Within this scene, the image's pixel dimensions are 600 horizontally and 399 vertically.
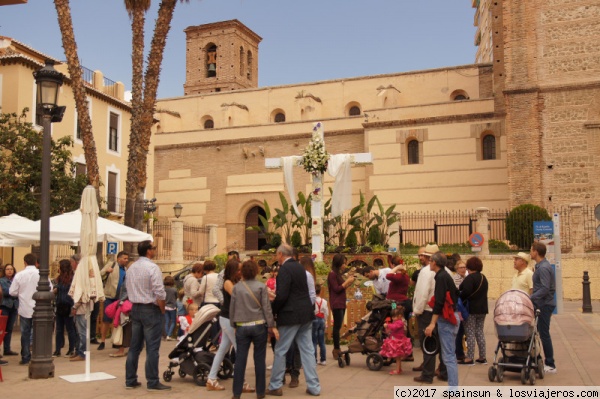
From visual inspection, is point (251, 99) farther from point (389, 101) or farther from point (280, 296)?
point (280, 296)

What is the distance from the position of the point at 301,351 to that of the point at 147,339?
6.25ft

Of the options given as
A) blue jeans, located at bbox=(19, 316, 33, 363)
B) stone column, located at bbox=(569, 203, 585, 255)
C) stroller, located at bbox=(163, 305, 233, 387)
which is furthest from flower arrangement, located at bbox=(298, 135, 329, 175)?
stone column, located at bbox=(569, 203, 585, 255)

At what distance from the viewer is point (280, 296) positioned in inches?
306

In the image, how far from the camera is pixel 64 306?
36.7 ft

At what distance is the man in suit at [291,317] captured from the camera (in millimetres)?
7805

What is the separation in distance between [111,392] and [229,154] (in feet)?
99.7

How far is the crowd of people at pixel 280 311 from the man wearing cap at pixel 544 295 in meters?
0.01

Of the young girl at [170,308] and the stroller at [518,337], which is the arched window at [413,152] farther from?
the stroller at [518,337]

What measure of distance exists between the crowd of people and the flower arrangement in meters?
5.97

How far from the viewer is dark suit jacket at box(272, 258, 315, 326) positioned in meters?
7.78

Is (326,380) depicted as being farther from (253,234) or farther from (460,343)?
(253,234)

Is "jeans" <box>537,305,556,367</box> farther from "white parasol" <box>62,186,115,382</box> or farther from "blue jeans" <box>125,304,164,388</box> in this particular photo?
"white parasol" <box>62,186,115,382</box>

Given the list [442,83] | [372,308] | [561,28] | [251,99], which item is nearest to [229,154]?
[251,99]

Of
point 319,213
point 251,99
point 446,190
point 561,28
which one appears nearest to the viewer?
point 319,213
